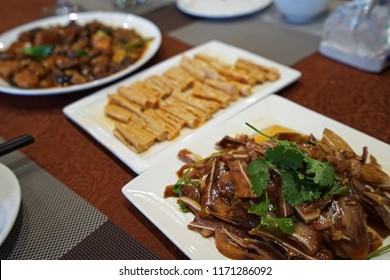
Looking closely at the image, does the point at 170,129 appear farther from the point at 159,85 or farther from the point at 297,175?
the point at 297,175

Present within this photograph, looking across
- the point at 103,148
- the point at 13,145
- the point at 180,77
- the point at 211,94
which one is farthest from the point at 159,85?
the point at 13,145

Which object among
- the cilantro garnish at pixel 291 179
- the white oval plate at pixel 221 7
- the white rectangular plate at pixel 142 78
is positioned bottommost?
the white rectangular plate at pixel 142 78

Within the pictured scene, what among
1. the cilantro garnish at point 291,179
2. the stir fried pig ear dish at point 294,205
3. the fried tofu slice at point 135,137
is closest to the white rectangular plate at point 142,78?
the fried tofu slice at point 135,137

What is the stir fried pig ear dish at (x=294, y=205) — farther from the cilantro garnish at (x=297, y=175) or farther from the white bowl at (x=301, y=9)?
the white bowl at (x=301, y=9)

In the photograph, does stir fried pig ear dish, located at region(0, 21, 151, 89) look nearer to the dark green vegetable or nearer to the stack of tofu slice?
the dark green vegetable

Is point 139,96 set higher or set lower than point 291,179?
lower
